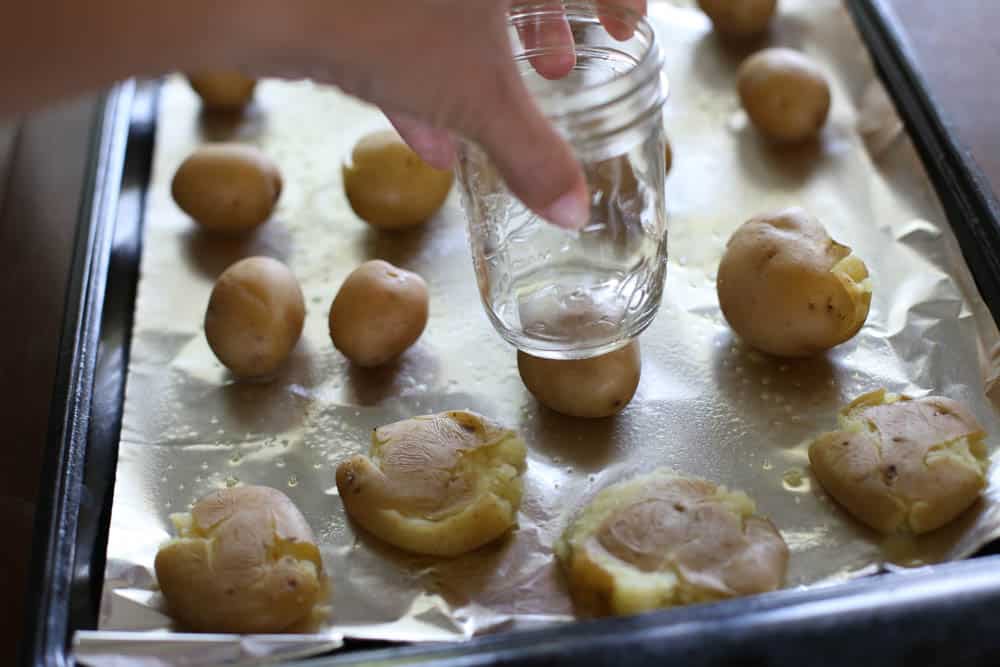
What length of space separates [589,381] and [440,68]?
41cm

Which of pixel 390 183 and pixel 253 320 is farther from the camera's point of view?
pixel 390 183

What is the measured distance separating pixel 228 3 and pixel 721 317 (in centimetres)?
68

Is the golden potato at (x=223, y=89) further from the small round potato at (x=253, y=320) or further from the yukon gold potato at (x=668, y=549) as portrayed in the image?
the yukon gold potato at (x=668, y=549)

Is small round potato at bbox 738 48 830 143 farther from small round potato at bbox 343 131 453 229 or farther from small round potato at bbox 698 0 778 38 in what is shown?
small round potato at bbox 343 131 453 229

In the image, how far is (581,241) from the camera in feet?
3.90

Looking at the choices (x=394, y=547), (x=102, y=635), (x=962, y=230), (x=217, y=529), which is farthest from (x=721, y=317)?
(x=102, y=635)

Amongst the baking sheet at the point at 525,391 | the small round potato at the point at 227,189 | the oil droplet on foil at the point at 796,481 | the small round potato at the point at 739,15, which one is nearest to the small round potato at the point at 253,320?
the baking sheet at the point at 525,391

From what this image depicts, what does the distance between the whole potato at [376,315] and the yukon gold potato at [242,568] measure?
0.23m

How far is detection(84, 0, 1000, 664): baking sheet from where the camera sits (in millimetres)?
993

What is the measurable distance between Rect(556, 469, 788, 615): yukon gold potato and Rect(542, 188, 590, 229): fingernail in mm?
267

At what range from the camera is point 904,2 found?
1684 millimetres

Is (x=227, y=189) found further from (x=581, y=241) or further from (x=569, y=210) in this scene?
(x=569, y=210)

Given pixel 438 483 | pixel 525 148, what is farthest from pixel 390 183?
pixel 525 148

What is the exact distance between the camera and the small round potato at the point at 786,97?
1.42m
